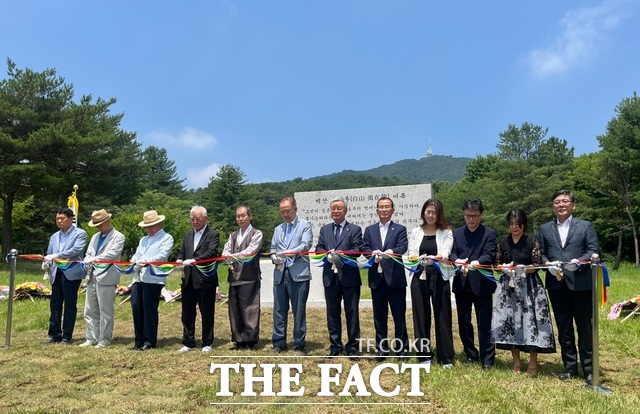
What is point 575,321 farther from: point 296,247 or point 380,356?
point 296,247

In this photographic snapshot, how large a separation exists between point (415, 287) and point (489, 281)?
2.35ft

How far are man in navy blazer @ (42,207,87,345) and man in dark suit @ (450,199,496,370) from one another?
15.2 feet

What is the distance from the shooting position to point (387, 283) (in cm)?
490

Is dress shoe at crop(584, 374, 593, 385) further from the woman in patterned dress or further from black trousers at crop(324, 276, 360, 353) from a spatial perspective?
black trousers at crop(324, 276, 360, 353)

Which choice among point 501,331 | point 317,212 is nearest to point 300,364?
point 501,331

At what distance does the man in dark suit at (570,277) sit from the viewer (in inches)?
165

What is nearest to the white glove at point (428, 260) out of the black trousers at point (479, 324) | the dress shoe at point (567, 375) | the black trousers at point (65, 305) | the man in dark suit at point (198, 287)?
the black trousers at point (479, 324)

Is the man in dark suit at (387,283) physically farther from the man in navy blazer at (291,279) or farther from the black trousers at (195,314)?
the black trousers at (195,314)

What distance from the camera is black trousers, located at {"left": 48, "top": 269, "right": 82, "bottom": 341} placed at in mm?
6031

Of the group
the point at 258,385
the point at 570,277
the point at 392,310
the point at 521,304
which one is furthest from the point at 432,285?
the point at 258,385

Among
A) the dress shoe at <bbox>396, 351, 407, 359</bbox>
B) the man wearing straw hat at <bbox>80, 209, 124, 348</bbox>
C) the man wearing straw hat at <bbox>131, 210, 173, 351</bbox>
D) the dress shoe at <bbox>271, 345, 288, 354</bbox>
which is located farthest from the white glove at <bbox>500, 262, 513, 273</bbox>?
the man wearing straw hat at <bbox>80, 209, 124, 348</bbox>

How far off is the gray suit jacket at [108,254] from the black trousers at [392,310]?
3.29m

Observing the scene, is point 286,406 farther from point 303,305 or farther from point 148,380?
point 303,305

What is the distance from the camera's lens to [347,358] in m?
4.95
